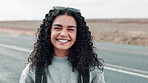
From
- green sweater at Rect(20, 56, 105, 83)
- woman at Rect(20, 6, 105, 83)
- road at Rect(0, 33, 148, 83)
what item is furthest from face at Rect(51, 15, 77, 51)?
road at Rect(0, 33, 148, 83)

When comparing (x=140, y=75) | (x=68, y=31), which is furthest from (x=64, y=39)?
(x=140, y=75)

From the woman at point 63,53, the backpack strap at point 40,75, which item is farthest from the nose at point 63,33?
the backpack strap at point 40,75

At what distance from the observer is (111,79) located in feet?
21.9

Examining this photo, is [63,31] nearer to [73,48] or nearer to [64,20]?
[64,20]

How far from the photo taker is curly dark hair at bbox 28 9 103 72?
2.31 meters

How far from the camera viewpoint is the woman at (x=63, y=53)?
2.29m

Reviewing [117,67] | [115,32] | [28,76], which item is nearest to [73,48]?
[28,76]

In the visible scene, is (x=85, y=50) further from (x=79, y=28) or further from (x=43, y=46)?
(x=43, y=46)

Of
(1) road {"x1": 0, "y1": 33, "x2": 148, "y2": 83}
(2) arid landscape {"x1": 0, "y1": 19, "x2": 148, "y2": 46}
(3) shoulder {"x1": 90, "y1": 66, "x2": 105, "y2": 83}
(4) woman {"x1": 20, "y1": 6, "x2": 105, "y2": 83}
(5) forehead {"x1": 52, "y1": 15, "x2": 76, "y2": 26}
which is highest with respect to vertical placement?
(5) forehead {"x1": 52, "y1": 15, "x2": 76, "y2": 26}

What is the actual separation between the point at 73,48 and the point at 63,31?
0.78 ft

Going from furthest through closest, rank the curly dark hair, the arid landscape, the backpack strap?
the arid landscape
the curly dark hair
the backpack strap

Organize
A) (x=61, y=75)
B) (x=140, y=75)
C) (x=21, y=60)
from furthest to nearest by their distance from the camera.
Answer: (x=21, y=60) < (x=140, y=75) < (x=61, y=75)

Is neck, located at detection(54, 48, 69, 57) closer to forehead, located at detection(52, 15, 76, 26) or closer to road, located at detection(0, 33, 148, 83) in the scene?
forehead, located at detection(52, 15, 76, 26)

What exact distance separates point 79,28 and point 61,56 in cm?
30
